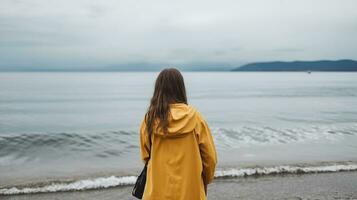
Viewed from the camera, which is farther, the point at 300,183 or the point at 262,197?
the point at 300,183

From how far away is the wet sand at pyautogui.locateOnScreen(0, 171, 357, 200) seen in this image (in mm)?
9586

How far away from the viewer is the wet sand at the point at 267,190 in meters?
9.59

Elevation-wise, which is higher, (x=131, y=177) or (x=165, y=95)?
(x=165, y=95)

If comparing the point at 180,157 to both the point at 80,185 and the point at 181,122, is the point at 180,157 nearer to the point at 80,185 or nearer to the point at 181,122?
the point at 181,122

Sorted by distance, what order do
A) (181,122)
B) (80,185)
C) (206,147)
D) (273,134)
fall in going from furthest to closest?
(273,134) → (80,185) → (206,147) → (181,122)

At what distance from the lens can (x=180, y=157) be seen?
3816 millimetres

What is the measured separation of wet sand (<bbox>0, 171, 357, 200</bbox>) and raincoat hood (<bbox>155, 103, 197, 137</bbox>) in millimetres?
6122

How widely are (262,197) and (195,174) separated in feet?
20.1

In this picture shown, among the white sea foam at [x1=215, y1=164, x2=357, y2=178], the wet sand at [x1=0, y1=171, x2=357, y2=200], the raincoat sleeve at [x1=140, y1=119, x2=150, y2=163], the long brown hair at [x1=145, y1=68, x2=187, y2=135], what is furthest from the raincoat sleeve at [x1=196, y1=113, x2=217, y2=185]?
the white sea foam at [x1=215, y1=164, x2=357, y2=178]

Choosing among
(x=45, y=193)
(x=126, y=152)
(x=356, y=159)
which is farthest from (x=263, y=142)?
(x=45, y=193)

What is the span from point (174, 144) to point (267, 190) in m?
7.06

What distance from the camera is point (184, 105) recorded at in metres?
3.85

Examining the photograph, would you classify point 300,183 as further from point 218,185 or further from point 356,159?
point 356,159

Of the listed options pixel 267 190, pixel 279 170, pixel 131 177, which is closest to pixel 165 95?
pixel 267 190
